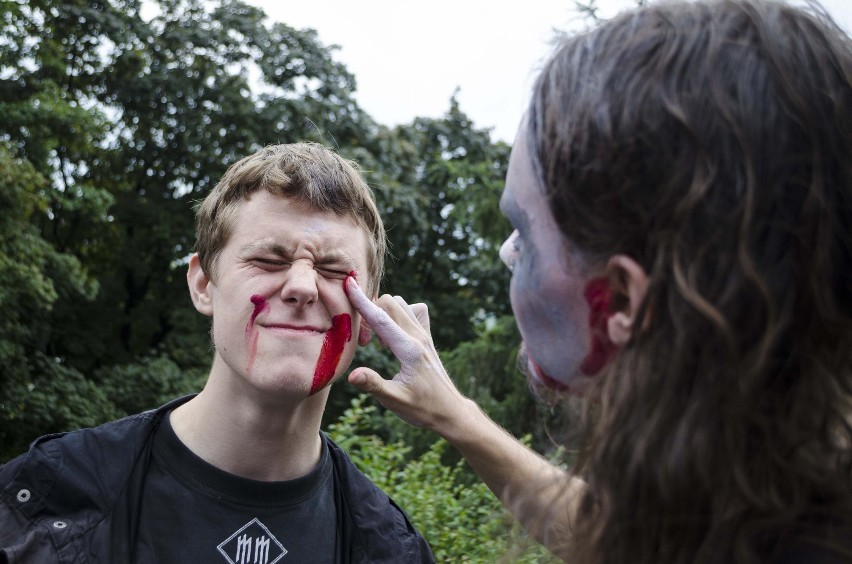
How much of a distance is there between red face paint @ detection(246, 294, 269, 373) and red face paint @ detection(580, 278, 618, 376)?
4.86 feet

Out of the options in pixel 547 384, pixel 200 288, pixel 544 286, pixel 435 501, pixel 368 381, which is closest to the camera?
pixel 544 286

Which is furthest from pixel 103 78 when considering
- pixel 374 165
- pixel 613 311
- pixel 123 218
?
pixel 613 311

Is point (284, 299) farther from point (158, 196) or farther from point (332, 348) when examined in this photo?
point (158, 196)

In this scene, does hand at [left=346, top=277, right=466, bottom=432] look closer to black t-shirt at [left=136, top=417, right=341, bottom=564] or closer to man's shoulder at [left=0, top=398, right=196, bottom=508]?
black t-shirt at [left=136, top=417, right=341, bottom=564]

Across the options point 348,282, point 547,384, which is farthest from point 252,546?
point 547,384

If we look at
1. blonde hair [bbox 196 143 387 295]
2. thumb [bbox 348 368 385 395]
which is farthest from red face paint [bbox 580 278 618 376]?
blonde hair [bbox 196 143 387 295]

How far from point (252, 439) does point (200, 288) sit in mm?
591

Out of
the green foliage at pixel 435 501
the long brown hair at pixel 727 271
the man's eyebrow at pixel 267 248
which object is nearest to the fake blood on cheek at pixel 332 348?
the man's eyebrow at pixel 267 248

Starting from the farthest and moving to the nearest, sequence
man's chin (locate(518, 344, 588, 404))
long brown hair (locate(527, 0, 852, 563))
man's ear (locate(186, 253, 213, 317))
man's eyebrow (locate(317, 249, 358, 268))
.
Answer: man's ear (locate(186, 253, 213, 317)) → man's eyebrow (locate(317, 249, 358, 268)) → man's chin (locate(518, 344, 588, 404)) → long brown hair (locate(527, 0, 852, 563))

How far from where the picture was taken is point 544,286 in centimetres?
141

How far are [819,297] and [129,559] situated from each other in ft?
6.33

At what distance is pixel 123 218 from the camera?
58.7 feet

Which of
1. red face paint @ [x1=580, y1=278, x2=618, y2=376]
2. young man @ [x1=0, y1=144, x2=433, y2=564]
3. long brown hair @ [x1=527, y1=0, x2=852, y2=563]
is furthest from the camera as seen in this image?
young man @ [x1=0, y1=144, x2=433, y2=564]

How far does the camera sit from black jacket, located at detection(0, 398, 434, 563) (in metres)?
2.31
